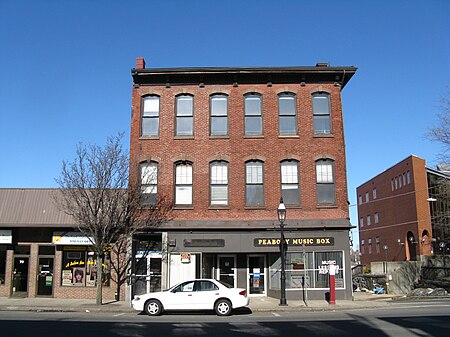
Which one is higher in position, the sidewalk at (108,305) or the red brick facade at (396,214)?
the red brick facade at (396,214)

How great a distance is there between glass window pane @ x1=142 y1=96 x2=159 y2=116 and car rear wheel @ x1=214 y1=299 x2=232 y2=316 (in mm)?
11940

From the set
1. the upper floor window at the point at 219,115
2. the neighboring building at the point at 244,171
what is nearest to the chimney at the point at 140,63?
the neighboring building at the point at 244,171

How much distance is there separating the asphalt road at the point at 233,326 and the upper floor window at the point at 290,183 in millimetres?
8709

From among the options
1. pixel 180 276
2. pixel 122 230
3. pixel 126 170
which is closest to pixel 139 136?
pixel 126 170

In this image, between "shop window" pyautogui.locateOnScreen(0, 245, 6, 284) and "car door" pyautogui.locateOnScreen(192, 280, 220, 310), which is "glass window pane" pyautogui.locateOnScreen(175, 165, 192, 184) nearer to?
"car door" pyautogui.locateOnScreen(192, 280, 220, 310)

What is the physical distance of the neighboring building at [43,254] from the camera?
957 inches

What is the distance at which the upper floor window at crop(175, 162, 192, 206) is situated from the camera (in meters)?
24.8

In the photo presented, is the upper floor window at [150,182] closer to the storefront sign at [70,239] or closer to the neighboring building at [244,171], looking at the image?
the neighboring building at [244,171]

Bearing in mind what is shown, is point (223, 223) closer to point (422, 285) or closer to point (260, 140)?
point (260, 140)

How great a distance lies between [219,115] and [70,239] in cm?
1012

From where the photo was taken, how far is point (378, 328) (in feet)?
42.8

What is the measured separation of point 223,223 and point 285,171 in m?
4.26

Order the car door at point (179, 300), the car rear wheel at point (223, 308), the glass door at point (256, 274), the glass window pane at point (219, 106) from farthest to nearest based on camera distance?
the glass window pane at point (219, 106) → the glass door at point (256, 274) → the car door at point (179, 300) → the car rear wheel at point (223, 308)

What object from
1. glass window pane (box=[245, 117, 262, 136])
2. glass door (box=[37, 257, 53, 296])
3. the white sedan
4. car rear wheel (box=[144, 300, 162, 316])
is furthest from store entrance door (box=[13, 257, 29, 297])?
glass window pane (box=[245, 117, 262, 136])
